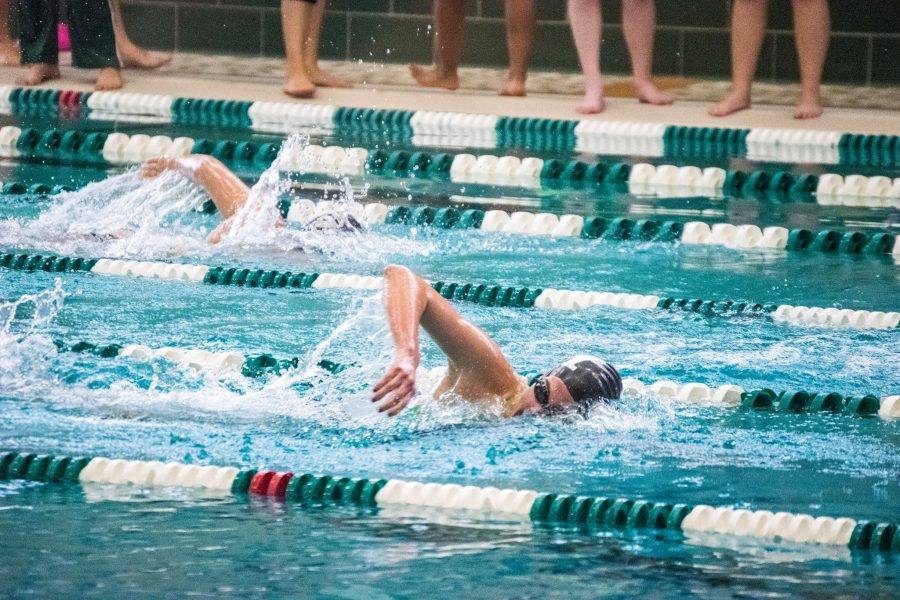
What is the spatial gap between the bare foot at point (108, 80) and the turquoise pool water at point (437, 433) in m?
2.63

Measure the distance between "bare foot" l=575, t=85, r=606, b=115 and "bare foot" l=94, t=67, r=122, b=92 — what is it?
2.36 metres

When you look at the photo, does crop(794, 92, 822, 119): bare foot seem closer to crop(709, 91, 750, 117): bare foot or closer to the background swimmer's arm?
crop(709, 91, 750, 117): bare foot

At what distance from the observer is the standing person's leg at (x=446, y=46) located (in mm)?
9031

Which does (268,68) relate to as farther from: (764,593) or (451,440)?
(764,593)

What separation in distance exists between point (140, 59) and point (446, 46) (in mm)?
1727

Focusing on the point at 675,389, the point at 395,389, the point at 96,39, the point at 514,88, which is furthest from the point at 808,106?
the point at 395,389

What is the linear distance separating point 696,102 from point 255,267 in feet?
11.8

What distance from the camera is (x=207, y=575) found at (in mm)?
3225

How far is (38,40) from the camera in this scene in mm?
9312

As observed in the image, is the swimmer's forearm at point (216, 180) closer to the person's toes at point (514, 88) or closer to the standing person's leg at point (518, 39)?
the standing person's leg at point (518, 39)

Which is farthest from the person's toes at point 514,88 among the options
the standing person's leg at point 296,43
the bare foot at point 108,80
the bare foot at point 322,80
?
the bare foot at point 108,80

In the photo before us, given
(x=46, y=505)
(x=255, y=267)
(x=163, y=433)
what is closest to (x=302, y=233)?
(x=255, y=267)

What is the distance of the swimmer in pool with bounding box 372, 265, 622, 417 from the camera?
156 inches

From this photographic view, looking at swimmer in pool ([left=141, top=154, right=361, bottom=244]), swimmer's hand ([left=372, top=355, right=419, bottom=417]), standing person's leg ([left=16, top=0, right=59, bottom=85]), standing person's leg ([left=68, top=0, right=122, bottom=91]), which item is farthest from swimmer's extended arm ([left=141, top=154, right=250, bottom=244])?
standing person's leg ([left=16, top=0, right=59, bottom=85])
